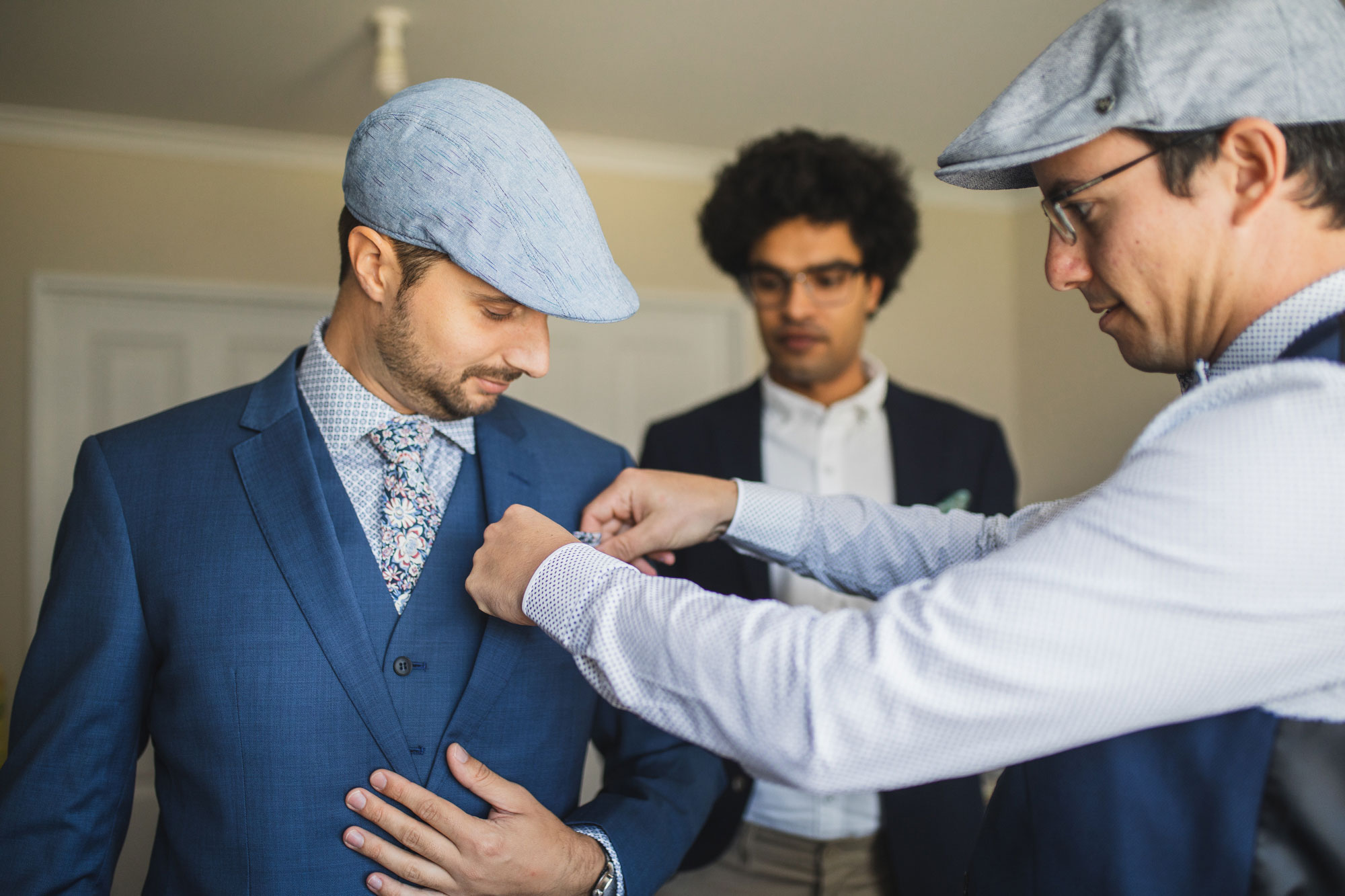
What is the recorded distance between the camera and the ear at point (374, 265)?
1.33 meters

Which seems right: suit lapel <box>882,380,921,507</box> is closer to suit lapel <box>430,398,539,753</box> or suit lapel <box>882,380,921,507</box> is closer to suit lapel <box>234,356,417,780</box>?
suit lapel <box>430,398,539,753</box>

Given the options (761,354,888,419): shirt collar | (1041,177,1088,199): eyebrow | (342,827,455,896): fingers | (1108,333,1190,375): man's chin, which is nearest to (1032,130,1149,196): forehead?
(1041,177,1088,199): eyebrow

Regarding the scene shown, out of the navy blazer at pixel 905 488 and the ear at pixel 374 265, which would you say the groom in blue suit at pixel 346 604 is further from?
the navy blazer at pixel 905 488

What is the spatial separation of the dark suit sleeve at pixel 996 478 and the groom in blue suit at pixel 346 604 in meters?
1.37

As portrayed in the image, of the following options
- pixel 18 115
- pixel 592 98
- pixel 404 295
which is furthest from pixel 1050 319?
pixel 18 115

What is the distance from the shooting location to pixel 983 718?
83 cm

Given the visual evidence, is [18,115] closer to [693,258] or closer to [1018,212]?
[693,258]

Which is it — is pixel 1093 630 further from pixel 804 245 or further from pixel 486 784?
pixel 804 245

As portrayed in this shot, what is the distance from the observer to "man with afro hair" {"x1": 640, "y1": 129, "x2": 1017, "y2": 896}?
2107 mm

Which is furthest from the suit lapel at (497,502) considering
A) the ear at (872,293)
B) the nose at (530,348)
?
the ear at (872,293)

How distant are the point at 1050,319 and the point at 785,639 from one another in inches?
180

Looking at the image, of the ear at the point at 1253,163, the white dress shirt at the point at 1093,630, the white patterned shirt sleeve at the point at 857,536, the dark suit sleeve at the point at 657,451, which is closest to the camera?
the white dress shirt at the point at 1093,630

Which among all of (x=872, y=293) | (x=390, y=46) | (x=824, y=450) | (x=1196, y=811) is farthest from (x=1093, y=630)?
(x=390, y=46)

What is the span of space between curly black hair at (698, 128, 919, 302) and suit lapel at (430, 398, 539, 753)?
1.33 meters
